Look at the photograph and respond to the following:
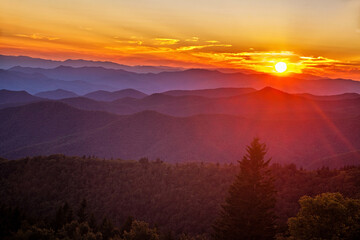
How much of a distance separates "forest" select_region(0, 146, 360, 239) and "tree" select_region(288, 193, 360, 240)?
1360 cm

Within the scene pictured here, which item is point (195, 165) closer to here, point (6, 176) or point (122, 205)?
point (122, 205)

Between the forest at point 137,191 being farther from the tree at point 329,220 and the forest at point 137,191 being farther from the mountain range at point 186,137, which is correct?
the mountain range at point 186,137

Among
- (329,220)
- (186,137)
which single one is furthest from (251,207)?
(186,137)

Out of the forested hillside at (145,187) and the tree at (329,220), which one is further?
the forested hillside at (145,187)

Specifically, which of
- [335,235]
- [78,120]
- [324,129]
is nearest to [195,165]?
[335,235]

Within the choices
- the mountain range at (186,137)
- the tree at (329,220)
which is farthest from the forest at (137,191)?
the mountain range at (186,137)

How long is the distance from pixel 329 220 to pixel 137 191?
112ft

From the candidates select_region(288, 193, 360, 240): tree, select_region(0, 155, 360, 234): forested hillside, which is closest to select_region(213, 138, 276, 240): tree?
select_region(288, 193, 360, 240): tree

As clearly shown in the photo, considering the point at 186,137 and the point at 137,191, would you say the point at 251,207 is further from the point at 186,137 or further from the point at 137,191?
the point at 186,137

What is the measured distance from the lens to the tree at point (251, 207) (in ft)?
67.8

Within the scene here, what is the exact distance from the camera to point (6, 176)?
5619 cm

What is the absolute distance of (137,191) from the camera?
157 ft

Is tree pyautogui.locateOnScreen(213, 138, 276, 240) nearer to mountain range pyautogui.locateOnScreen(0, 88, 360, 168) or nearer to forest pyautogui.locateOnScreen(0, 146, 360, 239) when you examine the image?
forest pyautogui.locateOnScreen(0, 146, 360, 239)

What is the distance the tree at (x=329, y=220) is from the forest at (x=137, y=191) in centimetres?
1360
